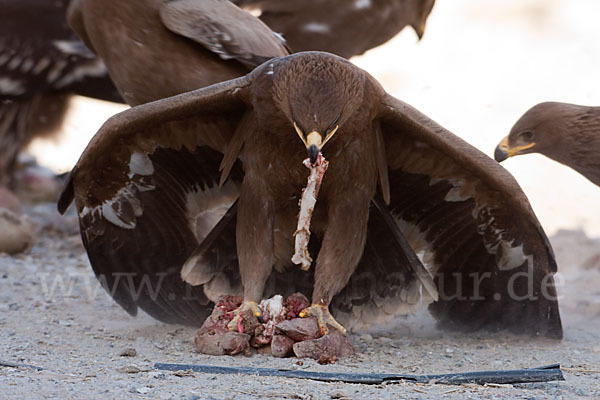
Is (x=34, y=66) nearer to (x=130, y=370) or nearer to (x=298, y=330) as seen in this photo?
(x=298, y=330)

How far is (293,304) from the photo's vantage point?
4281 mm

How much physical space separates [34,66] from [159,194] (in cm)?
354

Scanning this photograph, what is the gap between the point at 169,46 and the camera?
5.23 metres

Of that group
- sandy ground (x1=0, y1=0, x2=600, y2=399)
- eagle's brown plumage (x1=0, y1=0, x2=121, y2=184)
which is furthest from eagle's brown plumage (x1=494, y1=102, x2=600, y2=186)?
eagle's brown plumage (x1=0, y1=0, x2=121, y2=184)

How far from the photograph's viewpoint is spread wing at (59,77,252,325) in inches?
170

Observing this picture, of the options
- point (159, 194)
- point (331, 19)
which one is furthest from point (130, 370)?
point (331, 19)

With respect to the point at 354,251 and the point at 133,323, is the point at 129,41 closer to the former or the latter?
the point at 133,323

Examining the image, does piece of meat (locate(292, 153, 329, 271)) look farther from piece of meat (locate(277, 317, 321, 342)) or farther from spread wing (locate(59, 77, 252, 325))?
spread wing (locate(59, 77, 252, 325))

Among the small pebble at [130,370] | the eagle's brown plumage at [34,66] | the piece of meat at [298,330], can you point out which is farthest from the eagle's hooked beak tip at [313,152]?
the eagle's brown plumage at [34,66]

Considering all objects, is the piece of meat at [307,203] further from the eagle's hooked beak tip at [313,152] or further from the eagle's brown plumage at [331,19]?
the eagle's brown plumage at [331,19]

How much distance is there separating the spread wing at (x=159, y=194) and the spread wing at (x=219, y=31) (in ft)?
2.43

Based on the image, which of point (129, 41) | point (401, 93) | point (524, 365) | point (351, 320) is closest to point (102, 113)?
point (401, 93)

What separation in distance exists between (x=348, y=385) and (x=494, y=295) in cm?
148

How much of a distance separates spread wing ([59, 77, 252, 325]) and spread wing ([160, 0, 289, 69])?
2.43ft
